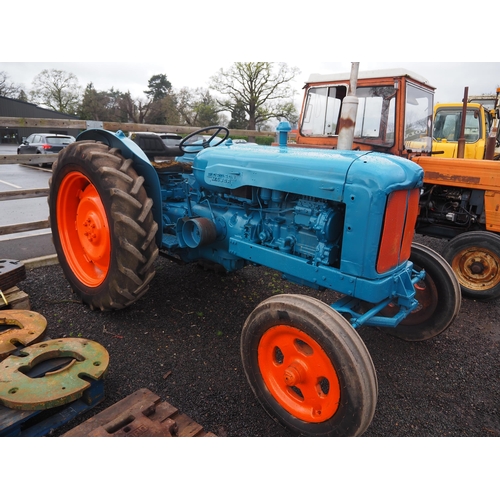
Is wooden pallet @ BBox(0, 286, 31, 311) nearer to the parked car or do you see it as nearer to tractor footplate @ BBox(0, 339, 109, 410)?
tractor footplate @ BBox(0, 339, 109, 410)

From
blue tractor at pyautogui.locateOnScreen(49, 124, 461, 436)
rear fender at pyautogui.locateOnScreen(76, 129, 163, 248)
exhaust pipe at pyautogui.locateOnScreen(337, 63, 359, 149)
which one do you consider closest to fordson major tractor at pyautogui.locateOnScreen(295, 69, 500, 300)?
exhaust pipe at pyautogui.locateOnScreen(337, 63, 359, 149)

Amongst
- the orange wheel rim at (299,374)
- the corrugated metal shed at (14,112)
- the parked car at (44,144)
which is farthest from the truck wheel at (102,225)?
the parked car at (44,144)

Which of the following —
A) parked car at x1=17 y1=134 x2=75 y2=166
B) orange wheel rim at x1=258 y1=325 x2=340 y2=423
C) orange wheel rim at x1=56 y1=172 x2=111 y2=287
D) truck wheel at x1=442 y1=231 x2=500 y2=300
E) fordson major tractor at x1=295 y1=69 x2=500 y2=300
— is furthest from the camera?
parked car at x1=17 y1=134 x2=75 y2=166

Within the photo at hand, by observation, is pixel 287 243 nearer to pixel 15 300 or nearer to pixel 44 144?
pixel 15 300

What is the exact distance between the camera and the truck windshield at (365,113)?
13.5 feet

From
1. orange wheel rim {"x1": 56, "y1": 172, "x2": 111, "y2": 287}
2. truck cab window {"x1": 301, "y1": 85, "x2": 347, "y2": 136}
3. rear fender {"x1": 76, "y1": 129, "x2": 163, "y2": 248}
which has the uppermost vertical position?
truck cab window {"x1": 301, "y1": 85, "x2": 347, "y2": 136}

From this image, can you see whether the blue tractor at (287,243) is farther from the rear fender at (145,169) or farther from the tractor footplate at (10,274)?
the tractor footplate at (10,274)

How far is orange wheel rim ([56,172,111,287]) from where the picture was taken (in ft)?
9.36

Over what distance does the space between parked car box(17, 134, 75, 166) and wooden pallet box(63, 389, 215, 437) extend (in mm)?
12789

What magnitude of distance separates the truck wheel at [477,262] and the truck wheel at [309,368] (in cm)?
267

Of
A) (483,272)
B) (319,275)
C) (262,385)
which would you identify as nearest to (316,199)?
(319,275)

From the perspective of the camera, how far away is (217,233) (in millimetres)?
2783

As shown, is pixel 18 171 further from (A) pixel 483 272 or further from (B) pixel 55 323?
(A) pixel 483 272

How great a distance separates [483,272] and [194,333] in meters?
2.97
